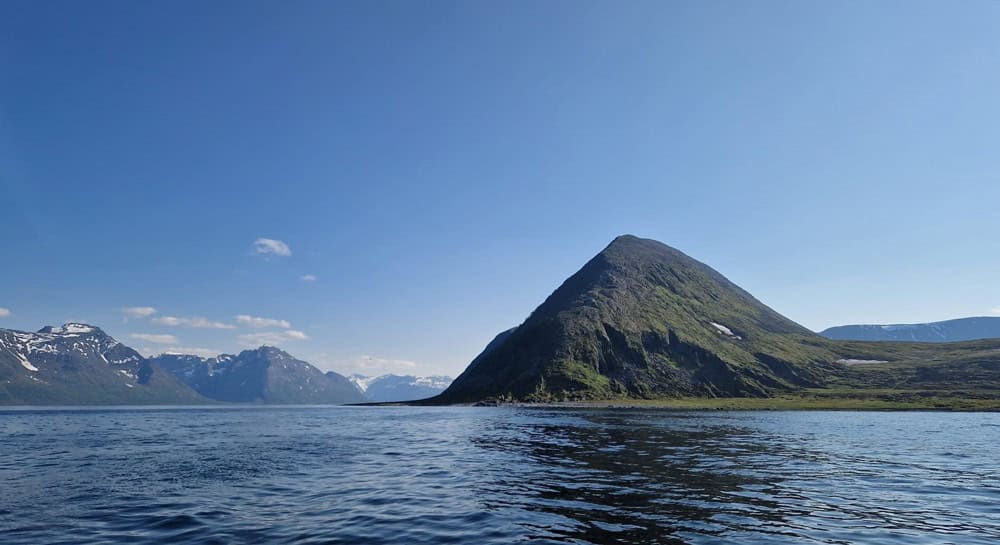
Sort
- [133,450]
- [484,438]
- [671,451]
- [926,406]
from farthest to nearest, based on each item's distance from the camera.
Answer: [926,406] < [484,438] < [133,450] < [671,451]

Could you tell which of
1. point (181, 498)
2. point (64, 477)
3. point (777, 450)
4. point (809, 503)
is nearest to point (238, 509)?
point (181, 498)

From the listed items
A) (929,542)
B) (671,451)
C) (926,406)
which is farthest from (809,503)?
(926,406)

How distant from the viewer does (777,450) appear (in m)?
54.3

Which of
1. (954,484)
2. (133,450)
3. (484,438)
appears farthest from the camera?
(484,438)

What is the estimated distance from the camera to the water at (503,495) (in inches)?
868

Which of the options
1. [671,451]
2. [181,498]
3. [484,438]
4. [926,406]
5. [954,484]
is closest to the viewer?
[181,498]

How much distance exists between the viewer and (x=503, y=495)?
1182 inches

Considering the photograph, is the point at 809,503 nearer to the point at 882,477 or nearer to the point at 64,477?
the point at 882,477

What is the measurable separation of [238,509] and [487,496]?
13.0m

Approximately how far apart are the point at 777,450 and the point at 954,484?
20286mm

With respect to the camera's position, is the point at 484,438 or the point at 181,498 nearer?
the point at 181,498

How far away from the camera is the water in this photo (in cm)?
2205

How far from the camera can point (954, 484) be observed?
34531mm

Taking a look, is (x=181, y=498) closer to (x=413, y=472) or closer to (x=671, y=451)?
(x=413, y=472)
